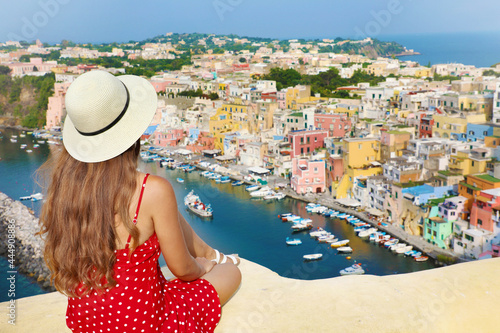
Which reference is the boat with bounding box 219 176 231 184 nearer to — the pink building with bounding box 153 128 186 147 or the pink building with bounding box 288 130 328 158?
the pink building with bounding box 288 130 328 158

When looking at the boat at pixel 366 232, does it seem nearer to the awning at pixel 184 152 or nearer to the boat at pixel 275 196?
the boat at pixel 275 196

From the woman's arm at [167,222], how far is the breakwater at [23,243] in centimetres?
430

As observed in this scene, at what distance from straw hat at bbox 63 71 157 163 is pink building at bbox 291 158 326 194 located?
7.86 m

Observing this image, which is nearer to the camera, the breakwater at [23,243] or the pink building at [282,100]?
the breakwater at [23,243]

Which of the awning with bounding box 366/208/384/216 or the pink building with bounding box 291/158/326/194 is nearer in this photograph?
the awning with bounding box 366/208/384/216

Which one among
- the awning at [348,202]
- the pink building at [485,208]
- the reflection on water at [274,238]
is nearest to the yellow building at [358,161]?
the awning at [348,202]

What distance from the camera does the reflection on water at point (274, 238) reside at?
5.89m

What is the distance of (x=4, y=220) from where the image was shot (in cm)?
715

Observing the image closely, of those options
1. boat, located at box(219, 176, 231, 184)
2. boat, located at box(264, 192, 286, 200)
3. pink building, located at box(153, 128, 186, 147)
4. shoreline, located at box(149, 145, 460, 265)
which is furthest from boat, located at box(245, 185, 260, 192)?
pink building, located at box(153, 128, 186, 147)

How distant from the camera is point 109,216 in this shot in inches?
30.0

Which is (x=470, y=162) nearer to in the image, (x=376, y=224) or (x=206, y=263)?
(x=376, y=224)

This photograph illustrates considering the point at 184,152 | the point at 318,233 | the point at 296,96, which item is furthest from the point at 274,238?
the point at 296,96

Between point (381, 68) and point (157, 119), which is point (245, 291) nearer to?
point (157, 119)

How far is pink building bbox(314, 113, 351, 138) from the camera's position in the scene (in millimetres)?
10281
